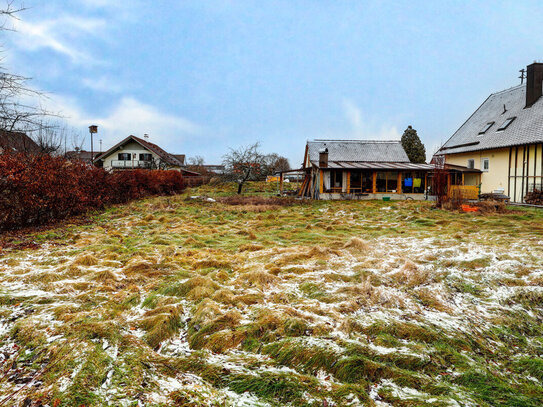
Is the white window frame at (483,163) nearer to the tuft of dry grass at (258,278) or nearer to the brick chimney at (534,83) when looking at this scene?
the brick chimney at (534,83)

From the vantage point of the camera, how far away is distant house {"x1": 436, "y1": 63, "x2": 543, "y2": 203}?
16.7 metres

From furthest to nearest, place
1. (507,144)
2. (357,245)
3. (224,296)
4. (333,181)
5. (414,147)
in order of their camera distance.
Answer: (414,147)
(333,181)
(507,144)
(357,245)
(224,296)

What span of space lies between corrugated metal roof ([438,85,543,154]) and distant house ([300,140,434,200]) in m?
4.14

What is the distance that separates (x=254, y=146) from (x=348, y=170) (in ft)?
24.0

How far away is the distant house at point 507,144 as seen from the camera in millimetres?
16703

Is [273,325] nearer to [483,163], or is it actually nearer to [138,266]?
[138,266]

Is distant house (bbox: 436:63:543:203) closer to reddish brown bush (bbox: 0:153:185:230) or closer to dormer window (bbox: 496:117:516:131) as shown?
dormer window (bbox: 496:117:516:131)

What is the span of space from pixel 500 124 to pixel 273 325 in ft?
79.7

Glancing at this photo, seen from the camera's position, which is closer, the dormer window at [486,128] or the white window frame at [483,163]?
the white window frame at [483,163]

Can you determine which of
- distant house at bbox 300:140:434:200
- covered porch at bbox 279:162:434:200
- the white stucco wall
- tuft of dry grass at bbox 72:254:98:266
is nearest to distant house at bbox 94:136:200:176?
the white stucco wall

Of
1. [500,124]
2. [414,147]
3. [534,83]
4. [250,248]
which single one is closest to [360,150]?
[500,124]

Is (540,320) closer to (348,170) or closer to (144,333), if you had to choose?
(144,333)

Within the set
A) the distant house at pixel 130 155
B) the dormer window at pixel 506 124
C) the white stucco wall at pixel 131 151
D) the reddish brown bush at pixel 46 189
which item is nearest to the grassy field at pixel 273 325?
the reddish brown bush at pixel 46 189

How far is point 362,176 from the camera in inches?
835
